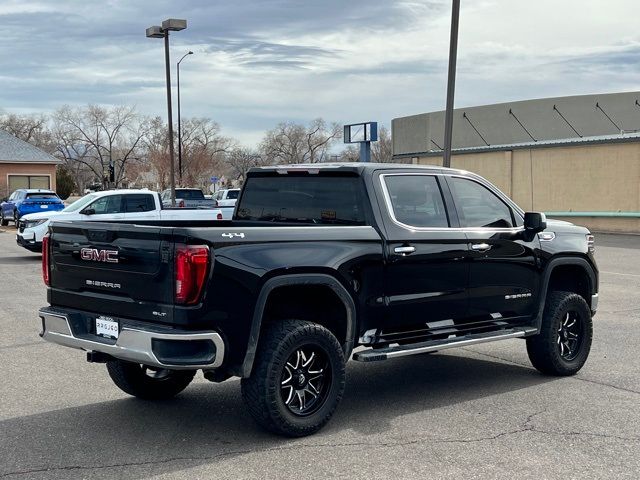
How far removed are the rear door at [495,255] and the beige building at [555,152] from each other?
24178 mm

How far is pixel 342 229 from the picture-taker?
618 centimetres

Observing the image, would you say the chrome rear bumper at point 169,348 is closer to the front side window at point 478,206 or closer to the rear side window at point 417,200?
the rear side window at point 417,200

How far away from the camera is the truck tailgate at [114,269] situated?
5461 millimetres

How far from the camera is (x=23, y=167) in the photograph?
60.4 metres

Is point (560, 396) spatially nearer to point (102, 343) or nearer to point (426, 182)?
point (426, 182)

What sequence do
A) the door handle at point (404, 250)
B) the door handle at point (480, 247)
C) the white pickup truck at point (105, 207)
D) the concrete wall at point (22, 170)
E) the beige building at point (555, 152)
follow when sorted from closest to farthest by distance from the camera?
the door handle at point (404, 250)
the door handle at point (480, 247)
the white pickup truck at point (105, 207)
the beige building at point (555, 152)
the concrete wall at point (22, 170)

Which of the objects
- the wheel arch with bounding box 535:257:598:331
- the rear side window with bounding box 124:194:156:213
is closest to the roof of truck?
the wheel arch with bounding box 535:257:598:331

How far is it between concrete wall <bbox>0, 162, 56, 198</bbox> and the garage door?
0.23 meters

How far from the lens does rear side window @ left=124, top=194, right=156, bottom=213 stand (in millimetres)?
21031

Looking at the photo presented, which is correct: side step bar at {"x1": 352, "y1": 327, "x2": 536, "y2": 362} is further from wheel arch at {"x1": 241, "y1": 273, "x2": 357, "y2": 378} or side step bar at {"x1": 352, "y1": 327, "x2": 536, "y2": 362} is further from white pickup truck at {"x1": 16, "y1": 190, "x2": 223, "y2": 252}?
white pickup truck at {"x1": 16, "y1": 190, "x2": 223, "y2": 252}

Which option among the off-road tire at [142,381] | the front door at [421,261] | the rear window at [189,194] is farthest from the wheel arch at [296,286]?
the rear window at [189,194]

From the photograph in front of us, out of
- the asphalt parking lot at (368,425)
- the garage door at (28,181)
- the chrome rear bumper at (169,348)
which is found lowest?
the asphalt parking lot at (368,425)

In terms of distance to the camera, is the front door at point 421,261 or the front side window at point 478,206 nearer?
the front door at point 421,261

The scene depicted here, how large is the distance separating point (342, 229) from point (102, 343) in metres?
1.91
